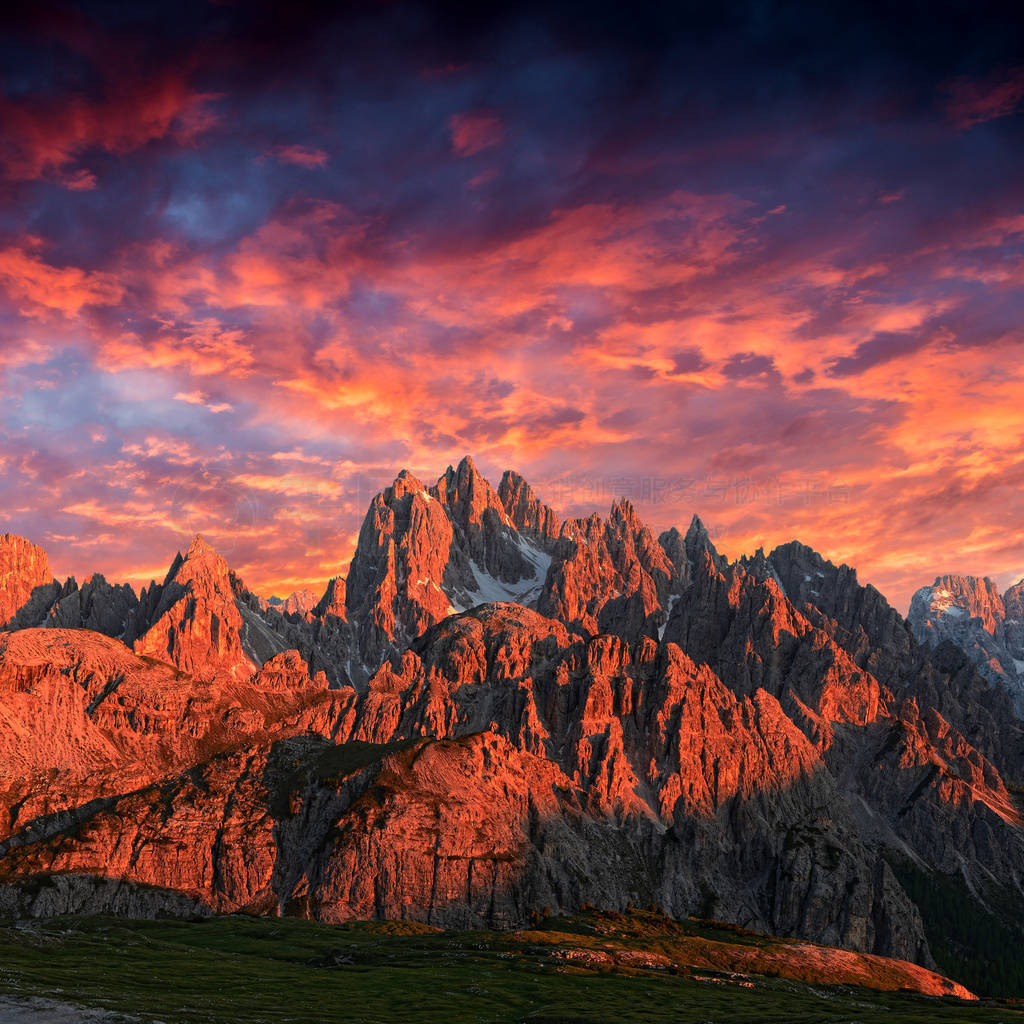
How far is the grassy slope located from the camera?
10100cm

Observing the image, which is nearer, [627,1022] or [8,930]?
[627,1022]

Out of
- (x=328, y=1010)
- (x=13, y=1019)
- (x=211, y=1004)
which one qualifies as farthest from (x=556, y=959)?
(x=13, y=1019)

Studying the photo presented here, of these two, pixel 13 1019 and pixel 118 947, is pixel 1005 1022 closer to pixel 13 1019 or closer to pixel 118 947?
pixel 13 1019

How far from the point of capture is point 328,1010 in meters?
104

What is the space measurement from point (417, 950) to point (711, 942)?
217 ft

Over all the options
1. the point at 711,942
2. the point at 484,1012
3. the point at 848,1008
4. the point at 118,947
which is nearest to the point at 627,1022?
the point at 484,1012

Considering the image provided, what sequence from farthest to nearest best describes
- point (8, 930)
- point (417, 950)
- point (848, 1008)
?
1. point (417, 950)
2. point (8, 930)
3. point (848, 1008)

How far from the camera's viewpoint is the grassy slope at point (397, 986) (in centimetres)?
10100

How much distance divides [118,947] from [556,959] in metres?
71.9

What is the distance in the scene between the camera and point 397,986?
13038cm

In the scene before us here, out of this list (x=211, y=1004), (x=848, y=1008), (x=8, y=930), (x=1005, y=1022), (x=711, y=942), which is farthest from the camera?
(x=711, y=942)

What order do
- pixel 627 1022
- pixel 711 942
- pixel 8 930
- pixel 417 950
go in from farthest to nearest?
pixel 711 942
pixel 417 950
pixel 8 930
pixel 627 1022

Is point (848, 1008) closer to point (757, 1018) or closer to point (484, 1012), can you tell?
point (757, 1018)

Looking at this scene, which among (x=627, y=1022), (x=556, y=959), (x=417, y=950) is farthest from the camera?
(x=417, y=950)
